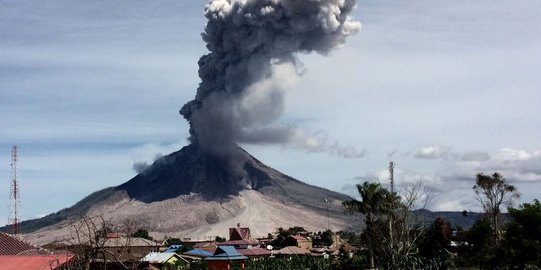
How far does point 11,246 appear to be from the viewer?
2986 centimetres

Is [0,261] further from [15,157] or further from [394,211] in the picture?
[15,157]

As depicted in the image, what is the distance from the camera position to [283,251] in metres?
92.8

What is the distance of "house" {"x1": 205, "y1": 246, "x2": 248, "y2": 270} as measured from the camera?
6419 centimetres

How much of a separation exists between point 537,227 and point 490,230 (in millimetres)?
22636

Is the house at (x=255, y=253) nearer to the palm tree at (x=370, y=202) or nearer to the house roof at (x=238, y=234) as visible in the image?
the palm tree at (x=370, y=202)

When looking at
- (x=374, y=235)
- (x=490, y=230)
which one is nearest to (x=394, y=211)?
(x=374, y=235)

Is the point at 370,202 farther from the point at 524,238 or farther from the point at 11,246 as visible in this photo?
the point at 11,246

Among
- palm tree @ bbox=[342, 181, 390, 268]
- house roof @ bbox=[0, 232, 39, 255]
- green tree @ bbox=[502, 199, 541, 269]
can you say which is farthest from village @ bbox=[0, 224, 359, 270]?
green tree @ bbox=[502, 199, 541, 269]

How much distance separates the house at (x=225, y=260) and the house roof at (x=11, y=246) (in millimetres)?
32052

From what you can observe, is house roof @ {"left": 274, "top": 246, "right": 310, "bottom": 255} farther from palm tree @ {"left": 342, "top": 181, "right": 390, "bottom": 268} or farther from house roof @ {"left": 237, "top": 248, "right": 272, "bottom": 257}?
palm tree @ {"left": 342, "top": 181, "right": 390, "bottom": 268}

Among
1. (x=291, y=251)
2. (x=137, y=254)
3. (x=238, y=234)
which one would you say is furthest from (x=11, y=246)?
(x=238, y=234)

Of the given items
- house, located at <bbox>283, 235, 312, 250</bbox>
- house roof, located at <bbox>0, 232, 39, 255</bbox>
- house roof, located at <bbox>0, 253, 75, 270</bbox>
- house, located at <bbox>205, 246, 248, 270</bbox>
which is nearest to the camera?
house roof, located at <bbox>0, 253, 75, 270</bbox>

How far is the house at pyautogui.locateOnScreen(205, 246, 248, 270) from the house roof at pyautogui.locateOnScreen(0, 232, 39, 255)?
32.1m

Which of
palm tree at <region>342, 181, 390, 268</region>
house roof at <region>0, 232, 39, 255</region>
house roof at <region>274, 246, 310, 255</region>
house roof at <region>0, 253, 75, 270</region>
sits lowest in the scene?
house roof at <region>274, 246, 310, 255</region>
